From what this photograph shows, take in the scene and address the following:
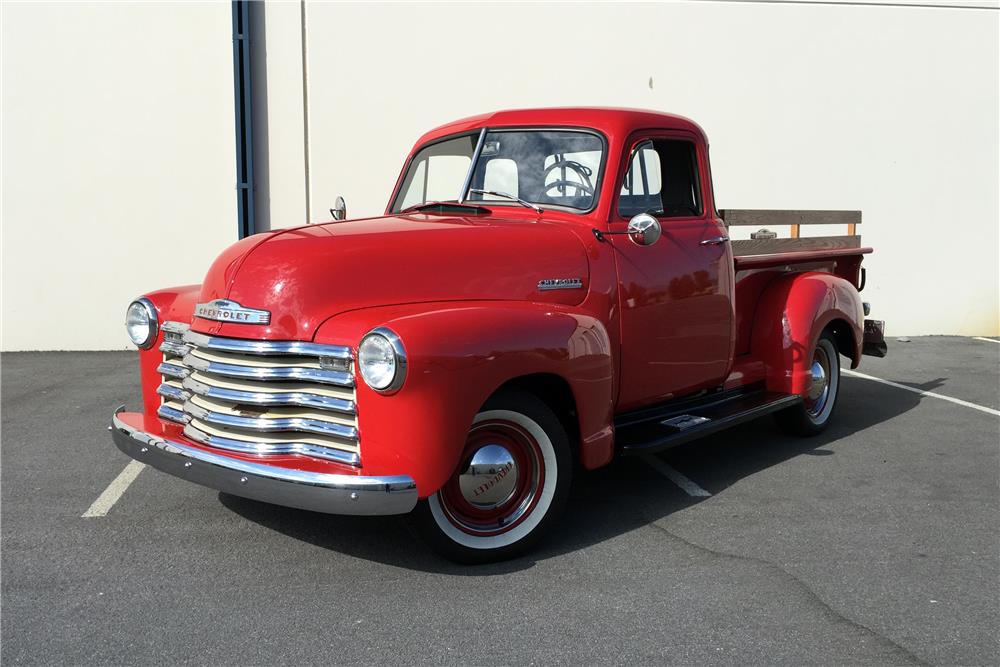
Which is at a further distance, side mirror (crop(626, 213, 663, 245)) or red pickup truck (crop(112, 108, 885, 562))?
side mirror (crop(626, 213, 663, 245))

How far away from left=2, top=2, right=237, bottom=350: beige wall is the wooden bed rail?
5438 millimetres

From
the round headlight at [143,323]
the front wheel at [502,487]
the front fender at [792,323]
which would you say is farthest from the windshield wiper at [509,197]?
the front fender at [792,323]

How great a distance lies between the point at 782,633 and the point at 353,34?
763 centimetres

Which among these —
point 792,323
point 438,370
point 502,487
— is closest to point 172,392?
point 438,370

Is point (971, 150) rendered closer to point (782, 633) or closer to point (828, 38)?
point (828, 38)

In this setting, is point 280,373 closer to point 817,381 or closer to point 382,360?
point 382,360

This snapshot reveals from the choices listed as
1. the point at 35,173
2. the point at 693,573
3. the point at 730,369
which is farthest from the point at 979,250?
the point at 35,173

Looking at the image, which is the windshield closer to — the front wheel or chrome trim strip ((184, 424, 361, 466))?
the front wheel

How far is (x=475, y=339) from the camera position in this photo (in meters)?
3.40

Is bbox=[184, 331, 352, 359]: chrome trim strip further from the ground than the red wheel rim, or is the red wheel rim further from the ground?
bbox=[184, 331, 352, 359]: chrome trim strip

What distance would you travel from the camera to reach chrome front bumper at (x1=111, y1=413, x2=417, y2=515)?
3217 millimetres

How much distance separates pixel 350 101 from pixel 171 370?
572 cm

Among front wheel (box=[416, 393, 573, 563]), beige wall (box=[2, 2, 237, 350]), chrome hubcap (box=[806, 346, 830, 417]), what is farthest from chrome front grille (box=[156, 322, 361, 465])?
beige wall (box=[2, 2, 237, 350])

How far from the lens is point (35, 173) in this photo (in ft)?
29.1
